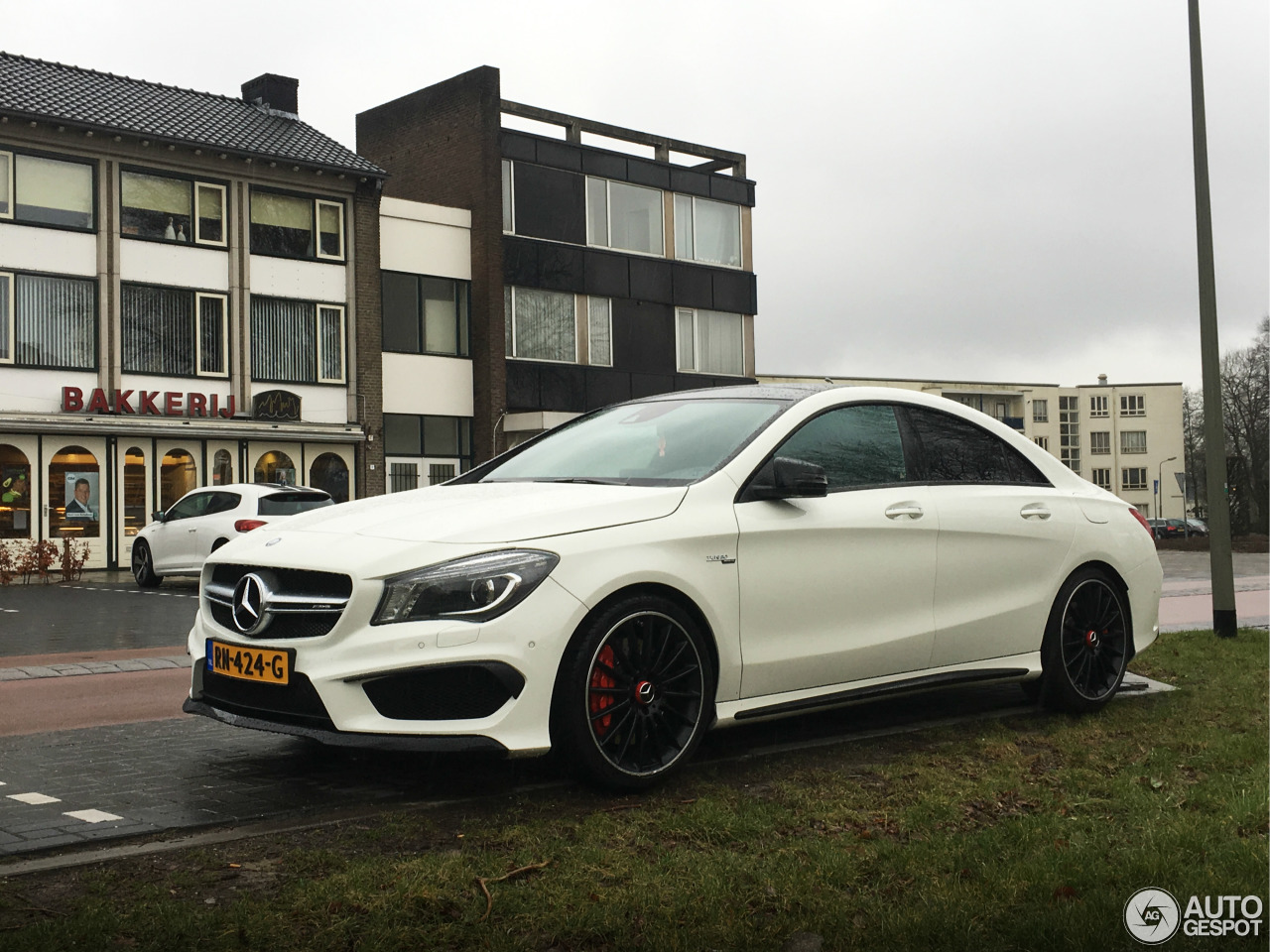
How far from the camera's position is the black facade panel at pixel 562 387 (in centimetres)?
3659

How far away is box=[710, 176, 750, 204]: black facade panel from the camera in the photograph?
40594 mm

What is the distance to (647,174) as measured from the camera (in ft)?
127

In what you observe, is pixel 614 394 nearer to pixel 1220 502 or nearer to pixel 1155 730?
pixel 1220 502

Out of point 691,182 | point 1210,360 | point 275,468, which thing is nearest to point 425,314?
point 275,468

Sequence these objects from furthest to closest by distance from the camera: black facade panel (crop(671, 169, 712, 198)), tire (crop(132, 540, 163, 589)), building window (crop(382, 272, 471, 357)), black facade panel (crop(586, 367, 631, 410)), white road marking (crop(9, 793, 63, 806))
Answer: black facade panel (crop(671, 169, 712, 198)), black facade panel (crop(586, 367, 631, 410)), building window (crop(382, 272, 471, 357)), tire (crop(132, 540, 163, 589)), white road marking (crop(9, 793, 63, 806))

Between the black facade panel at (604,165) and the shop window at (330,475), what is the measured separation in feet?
35.1

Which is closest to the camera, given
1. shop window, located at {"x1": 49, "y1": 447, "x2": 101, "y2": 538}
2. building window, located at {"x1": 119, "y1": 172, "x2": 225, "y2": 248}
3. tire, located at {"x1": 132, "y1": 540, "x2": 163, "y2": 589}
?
tire, located at {"x1": 132, "y1": 540, "x2": 163, "y2": 589}

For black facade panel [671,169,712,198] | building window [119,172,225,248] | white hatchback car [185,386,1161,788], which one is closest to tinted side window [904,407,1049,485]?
white hatchback car [185,386,1161,788]

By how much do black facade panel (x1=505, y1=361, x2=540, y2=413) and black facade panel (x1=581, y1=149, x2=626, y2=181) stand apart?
5710 mm

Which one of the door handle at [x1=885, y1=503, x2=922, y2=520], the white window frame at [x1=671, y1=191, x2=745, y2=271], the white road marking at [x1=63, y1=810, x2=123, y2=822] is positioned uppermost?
the white window frame at [x1=671, y1=191, x2=745, y2=271]

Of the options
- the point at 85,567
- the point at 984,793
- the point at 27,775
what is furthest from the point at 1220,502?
the point at 85,567

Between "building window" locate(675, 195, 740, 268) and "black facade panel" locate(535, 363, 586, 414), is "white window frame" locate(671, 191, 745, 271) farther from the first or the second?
"black facade panel" locate(535, 363, 586, 414)

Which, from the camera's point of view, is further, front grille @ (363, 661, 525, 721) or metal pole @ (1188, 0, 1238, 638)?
metal pole @ (1188, 0, 1238, 638)

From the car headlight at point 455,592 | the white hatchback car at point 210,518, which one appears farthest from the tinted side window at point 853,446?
the white hatchback car at point 210,518
